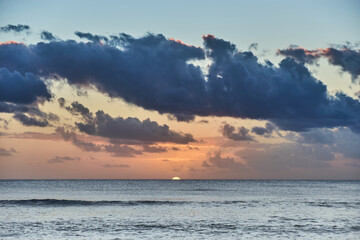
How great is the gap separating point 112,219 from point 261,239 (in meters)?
21.2

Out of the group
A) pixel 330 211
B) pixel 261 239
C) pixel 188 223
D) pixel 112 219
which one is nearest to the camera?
pixel 261 239

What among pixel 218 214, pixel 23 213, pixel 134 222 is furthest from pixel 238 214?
pixel 23 213

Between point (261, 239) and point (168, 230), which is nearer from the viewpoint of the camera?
point (261, 239)

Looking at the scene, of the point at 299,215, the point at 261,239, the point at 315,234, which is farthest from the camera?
the point at 299,215

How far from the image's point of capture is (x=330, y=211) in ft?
206

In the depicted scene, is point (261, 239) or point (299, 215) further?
point (299, 215)

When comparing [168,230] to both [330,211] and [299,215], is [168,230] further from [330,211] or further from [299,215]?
[330,211]

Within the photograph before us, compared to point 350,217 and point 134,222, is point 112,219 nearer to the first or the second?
point 134,222

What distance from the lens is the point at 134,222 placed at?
50.0 meters

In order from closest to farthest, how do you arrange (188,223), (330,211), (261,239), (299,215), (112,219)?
(261,239)
(188,223)
(112,219)
(299,215)
(330,211)

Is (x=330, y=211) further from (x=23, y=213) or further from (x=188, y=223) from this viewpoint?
(x=23, y=213)

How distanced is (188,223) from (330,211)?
83.8 feet

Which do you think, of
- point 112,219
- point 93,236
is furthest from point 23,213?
point 93,236

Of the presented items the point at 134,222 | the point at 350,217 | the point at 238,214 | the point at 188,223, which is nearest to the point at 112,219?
the point at 134,222
